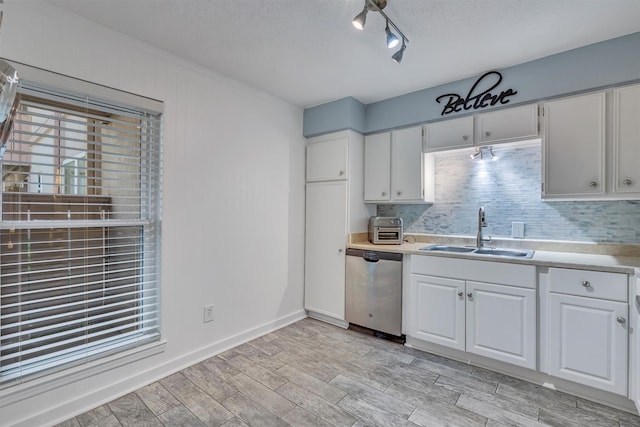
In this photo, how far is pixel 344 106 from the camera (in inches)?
120

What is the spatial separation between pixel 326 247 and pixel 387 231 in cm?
65

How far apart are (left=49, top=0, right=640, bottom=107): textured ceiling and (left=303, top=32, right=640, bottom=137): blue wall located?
82mm

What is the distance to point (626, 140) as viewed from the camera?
2.03 meters

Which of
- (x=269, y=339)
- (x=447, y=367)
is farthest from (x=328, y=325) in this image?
(x=447, y=367)

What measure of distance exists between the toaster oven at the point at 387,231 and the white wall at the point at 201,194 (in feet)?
2.76

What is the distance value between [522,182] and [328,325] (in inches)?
88.3

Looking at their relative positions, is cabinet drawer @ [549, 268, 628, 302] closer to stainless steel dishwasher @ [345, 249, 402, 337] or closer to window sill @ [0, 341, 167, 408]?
stainless steel dishwasher @ [345, 249, 402, 337]

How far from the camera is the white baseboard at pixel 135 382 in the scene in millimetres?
1710

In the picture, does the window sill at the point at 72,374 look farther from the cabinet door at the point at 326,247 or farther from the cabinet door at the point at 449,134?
the cabinet door at the point at 449,134

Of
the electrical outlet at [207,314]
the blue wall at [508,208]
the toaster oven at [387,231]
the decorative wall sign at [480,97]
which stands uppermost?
the decorative wall sign at [480,97]

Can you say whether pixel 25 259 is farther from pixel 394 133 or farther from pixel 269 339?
pixel 394 133

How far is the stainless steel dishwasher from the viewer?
2.74 m

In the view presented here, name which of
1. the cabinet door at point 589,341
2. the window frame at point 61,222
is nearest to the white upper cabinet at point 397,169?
the cabinet door at point 589,341

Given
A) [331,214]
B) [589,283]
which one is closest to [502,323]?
[589,283]
